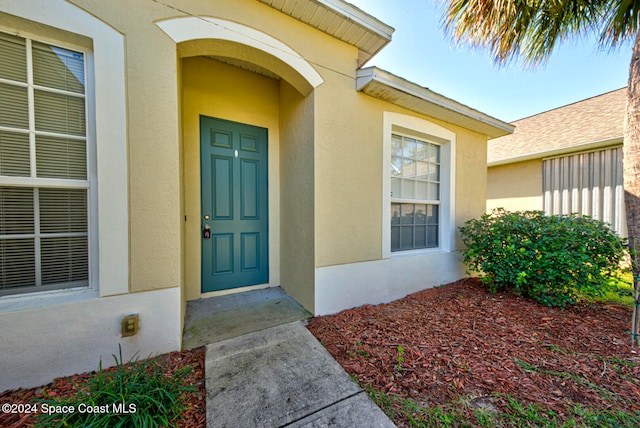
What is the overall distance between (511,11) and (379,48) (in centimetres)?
177

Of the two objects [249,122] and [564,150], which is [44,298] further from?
[564,150]

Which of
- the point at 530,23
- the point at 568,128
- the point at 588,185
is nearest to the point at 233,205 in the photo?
the point at 530,23

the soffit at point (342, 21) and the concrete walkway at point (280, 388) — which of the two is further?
the soffit at point (342, 21)

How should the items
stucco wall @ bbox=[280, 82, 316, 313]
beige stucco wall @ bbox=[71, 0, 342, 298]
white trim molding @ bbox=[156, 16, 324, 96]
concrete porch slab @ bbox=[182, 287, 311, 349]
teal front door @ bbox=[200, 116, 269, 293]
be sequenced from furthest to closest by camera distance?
teal front door @ bbox=[200, 116, 269, 293] < stucco wall @ bbox=[280, 82, 316, 313] < concrete porch slab @ bbox=[182, 287, 311, 349] < white trim molding @ bbox=[156, 16, 324, 96] < beige stucco wall @ bbox=[71, 0, 342, 298]

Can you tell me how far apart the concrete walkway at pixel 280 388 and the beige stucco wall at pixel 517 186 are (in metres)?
8.57

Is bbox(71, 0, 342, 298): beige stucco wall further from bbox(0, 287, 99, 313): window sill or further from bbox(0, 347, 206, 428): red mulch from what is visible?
bbox(0, 347, 206, 428): red mulch

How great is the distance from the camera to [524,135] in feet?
25.6

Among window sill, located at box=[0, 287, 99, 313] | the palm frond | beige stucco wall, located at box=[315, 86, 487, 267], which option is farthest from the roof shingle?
window sill, located at box=[0, 287, 99, 313]

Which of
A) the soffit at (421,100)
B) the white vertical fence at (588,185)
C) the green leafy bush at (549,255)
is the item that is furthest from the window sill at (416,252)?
the white vertical fence at (588,185)

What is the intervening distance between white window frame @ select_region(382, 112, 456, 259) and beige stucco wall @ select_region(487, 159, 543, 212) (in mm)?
5170

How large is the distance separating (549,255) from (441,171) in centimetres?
200

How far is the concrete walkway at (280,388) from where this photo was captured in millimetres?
1477

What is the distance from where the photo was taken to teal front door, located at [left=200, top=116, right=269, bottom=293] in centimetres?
314

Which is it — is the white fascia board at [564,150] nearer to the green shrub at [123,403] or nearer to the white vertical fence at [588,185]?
the white vertical fence at [588,185]
